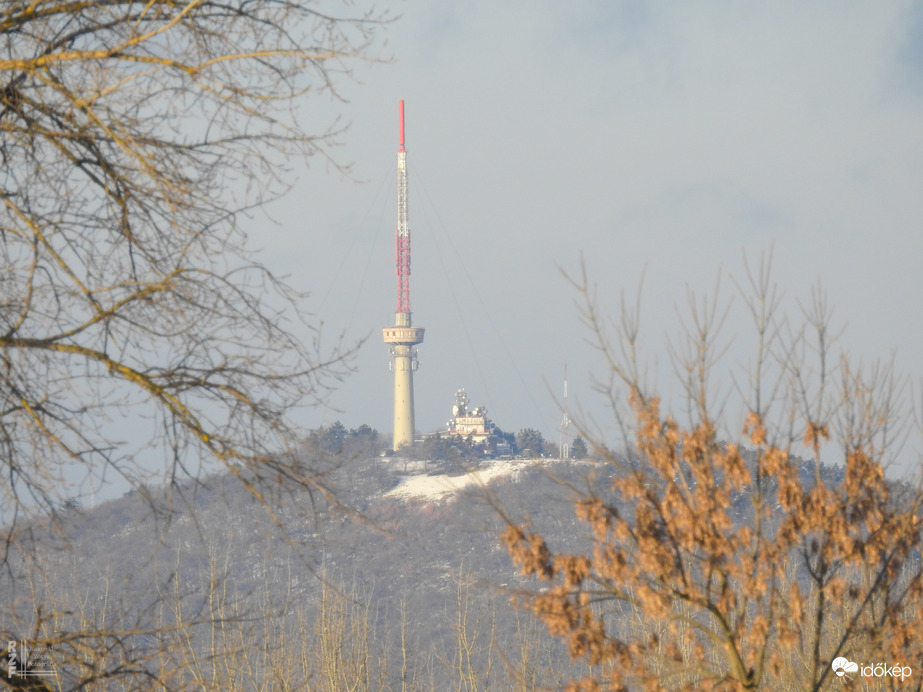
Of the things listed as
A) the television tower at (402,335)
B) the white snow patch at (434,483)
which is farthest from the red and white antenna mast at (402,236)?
the white snow patch at (434,483)

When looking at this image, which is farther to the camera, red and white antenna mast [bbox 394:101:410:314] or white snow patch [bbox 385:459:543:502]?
red and white antenna mast [bbox 394:101:410:314]

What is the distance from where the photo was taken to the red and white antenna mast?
3907 inches

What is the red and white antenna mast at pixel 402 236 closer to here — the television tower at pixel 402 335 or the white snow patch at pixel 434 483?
the television tower at pixel 402 335

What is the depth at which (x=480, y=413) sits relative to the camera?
331ft

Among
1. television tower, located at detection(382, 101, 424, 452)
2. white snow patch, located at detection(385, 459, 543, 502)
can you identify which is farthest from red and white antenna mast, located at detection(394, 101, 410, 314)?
white snow patch, located at detection(385, 459, 543, 502)

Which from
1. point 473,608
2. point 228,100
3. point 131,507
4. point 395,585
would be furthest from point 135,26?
point 131,507

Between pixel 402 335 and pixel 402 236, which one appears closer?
pixel 402 236

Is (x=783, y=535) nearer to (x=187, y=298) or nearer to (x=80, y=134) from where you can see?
(x=187, y=298)

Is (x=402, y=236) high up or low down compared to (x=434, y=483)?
up

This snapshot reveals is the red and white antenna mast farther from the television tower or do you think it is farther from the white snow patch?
the white snow patch

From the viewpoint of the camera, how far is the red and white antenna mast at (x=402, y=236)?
99250 mm

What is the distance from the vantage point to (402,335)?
111m

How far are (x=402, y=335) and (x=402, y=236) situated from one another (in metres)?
14.4

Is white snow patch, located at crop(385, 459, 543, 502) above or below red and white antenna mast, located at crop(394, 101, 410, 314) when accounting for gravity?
below
